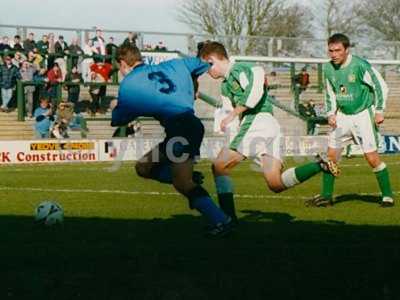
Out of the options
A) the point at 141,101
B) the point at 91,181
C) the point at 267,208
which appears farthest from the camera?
the point at 91,181

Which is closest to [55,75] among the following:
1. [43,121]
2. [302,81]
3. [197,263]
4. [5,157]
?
[43,121]

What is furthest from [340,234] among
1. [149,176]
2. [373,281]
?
[373,281]

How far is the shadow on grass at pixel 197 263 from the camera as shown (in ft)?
21.7

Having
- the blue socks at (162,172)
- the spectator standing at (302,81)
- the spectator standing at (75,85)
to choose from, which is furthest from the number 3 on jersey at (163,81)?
the spectator standing at (302,81)

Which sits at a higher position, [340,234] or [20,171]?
[340,234]

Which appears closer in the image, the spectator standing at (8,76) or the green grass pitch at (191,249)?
the green grass pitch at (191,249)

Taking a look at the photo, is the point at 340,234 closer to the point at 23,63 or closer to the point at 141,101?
the point at 141,101

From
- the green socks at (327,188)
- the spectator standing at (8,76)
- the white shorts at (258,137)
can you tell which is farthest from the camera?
the spectator standing at (8,76)

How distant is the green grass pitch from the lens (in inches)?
262

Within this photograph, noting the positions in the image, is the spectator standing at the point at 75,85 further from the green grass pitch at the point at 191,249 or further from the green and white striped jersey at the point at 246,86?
the green and white striped jersey at the point at 246,86

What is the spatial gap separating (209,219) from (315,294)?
11.6ft

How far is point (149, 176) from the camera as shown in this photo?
1048cm

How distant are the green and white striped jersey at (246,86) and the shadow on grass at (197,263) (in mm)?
1421

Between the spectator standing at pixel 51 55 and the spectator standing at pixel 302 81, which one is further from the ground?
the spectator standing at pixel 51 55
